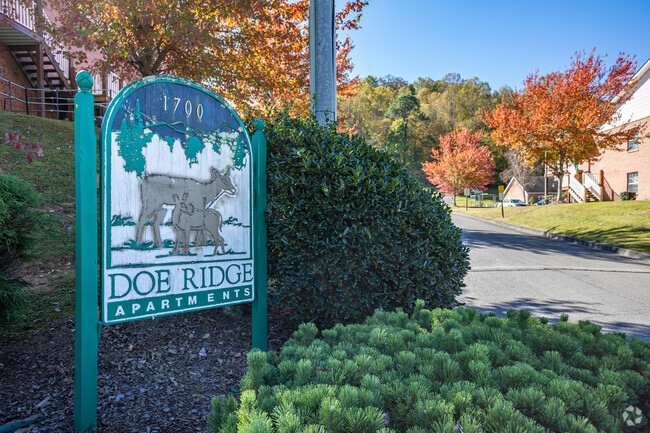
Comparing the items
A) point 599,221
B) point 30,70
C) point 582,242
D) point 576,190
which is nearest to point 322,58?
point 582,242

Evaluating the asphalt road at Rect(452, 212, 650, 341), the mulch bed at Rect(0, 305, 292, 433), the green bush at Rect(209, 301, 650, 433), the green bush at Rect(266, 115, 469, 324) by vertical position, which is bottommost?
the asphalt road at Rect(452, 212, 650, 341)

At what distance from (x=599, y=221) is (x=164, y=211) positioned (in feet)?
60.9

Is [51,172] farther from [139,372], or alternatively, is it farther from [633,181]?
[633,181]

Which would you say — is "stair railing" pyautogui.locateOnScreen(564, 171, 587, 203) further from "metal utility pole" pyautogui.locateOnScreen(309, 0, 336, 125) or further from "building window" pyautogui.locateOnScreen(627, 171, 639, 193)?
"metal utility pole" pyautogui.locateOnScreen(309, 0, 336, 125)

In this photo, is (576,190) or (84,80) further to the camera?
(576,190)

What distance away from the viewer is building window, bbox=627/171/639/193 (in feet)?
76.5

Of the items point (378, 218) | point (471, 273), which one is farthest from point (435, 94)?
point (378, 218)

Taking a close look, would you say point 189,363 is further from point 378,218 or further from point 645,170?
point 645,170

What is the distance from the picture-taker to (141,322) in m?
3.73

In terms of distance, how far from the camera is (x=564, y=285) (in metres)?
7.36

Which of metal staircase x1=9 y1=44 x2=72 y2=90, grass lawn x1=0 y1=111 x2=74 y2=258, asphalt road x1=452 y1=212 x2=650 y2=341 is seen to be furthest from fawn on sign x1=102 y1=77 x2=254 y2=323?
metal staircase x1=9 y1=44 x2=72 y2=90

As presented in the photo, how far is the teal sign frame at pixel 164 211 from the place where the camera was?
7.69 ft

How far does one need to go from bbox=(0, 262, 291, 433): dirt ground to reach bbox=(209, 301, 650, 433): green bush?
3.65 feet

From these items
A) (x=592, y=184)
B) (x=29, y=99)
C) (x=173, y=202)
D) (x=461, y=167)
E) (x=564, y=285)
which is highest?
(x=29, y=99)
